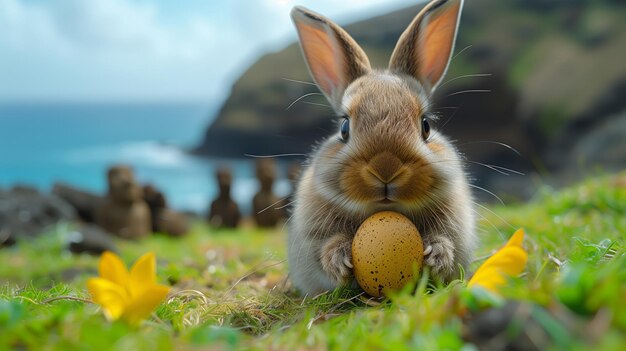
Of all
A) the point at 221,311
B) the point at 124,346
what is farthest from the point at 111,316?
the point at 221,311

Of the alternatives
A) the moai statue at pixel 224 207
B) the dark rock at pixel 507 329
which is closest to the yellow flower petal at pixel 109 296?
the dark rock at pixel 507 329

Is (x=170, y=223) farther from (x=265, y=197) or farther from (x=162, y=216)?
(x=265, y=197)

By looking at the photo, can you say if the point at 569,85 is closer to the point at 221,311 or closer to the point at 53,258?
the point at 53,258

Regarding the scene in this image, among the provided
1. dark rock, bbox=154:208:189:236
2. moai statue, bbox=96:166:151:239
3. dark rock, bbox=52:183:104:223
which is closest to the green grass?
moai statue, bbox=96:166:151:239

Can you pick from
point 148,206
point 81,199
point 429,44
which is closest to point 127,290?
point 429,44

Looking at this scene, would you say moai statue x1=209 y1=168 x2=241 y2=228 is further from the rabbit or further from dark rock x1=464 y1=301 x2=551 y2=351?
dark rock x1=464 y1=301 x2=551 y2=351

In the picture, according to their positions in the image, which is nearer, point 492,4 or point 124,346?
point 124,346

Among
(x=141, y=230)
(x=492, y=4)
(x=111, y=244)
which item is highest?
(x=492, y=4)
